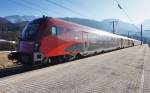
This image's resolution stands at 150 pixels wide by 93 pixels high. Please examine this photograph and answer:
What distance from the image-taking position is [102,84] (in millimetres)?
8352

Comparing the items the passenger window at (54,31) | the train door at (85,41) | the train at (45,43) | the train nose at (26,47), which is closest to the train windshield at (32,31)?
the train at (45,43)

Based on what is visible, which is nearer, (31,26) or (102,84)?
(102,84)

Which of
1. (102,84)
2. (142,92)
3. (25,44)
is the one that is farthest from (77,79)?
(25,44)

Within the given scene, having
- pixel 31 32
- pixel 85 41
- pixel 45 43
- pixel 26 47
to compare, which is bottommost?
pixel 26 47

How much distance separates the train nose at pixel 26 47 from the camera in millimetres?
12746

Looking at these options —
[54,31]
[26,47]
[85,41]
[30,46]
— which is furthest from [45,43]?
[85,41]

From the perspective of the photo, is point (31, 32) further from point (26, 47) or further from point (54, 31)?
point (54, 31)

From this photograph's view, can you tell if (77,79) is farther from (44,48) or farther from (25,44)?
(25,44)

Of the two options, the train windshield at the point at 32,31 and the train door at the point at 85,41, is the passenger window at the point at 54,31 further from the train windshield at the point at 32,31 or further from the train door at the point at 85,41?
the train door at the point at 85,41

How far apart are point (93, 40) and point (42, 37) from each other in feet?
34.7

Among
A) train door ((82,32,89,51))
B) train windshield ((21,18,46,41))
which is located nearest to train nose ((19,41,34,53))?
train windshield ((21,18,46,41))

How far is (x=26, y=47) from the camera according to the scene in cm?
1307

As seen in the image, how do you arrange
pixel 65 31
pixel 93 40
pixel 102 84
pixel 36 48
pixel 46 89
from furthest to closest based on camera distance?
1. pixel 93 40
2. pixel 65 31
3. pixel 36 48
4. pixel 102 84
5. pixel 46 89

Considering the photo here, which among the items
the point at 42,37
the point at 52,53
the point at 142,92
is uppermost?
the point at 42,37
